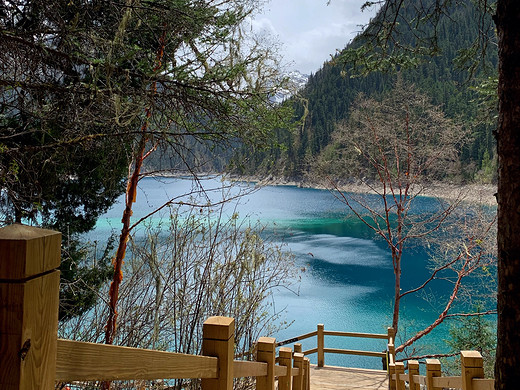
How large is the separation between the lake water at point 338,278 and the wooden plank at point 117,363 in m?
7.07

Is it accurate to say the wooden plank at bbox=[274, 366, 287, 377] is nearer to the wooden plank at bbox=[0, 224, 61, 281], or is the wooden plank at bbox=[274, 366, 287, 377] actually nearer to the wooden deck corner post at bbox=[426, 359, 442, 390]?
the wooden deck corner post at bbox=[426, 359, 442, 390]

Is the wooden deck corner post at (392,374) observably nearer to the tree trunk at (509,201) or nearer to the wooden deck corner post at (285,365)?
the wooden deck corner post at (285,365)

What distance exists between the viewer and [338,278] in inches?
631

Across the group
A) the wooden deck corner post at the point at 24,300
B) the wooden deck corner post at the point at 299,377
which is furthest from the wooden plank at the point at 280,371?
the wooden deck corner post at the point at 24,300

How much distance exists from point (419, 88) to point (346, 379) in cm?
718

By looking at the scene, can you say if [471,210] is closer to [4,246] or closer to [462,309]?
[462,309]

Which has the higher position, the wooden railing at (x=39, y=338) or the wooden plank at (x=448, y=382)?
the wooden railing at (x=39, y=338)

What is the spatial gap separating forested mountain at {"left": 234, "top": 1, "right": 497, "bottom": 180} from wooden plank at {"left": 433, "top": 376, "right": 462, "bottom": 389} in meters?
2.31

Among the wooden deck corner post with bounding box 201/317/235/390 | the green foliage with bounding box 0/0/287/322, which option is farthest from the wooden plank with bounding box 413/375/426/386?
the green foliage with bounding box 0/0/287/322

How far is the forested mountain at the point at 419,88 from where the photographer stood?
427 inches

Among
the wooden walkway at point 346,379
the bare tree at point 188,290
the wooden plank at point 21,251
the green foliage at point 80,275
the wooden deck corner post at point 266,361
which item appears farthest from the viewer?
the wooden walkway at point 346,379

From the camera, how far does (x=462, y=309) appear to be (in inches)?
507

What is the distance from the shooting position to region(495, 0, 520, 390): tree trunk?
5.05 ft

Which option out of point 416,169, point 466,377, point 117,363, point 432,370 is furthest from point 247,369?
point 416,169
